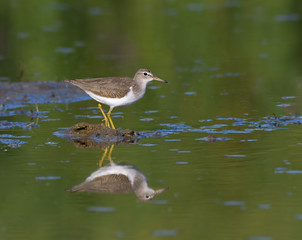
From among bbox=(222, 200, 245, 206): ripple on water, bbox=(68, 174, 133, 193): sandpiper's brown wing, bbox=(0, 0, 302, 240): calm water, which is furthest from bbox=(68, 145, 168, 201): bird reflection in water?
bbox=(222, 200, 245, 206): ripple on water

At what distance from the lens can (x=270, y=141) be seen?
1180 centimetres

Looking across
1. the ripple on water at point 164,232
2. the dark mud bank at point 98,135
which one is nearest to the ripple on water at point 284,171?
the ripple on water at point 164,232

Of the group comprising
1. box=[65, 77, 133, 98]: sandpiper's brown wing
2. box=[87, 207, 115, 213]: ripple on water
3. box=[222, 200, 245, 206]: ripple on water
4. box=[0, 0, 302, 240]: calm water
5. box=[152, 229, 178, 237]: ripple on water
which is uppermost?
box=[65, 77, 133, 98]: sandpiper's brown wing

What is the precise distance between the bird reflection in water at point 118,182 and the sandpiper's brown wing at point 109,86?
275cm

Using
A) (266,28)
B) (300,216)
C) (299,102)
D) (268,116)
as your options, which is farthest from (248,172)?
(266,28)

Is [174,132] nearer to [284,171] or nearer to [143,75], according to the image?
[143,75]

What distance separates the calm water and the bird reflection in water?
0.15 meters

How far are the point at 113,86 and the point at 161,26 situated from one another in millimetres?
15608

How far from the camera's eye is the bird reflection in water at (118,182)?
365 inches

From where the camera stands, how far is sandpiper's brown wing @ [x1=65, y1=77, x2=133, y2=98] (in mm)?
12953

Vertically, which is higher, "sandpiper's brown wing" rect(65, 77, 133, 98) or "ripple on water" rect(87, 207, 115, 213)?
"sandpiper's brown wing" rect(65, 77, 133, 98)

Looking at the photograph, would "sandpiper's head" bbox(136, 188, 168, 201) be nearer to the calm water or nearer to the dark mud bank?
the calm water

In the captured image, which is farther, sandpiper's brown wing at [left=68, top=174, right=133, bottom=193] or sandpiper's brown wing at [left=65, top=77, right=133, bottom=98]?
sandpiper's brown wing at [left=65, top=77, right=133, bottom=98]

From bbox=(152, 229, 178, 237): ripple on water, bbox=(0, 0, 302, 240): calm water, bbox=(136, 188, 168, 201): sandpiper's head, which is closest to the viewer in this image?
bbox=(152, 229, 178, 237): ripple on water
